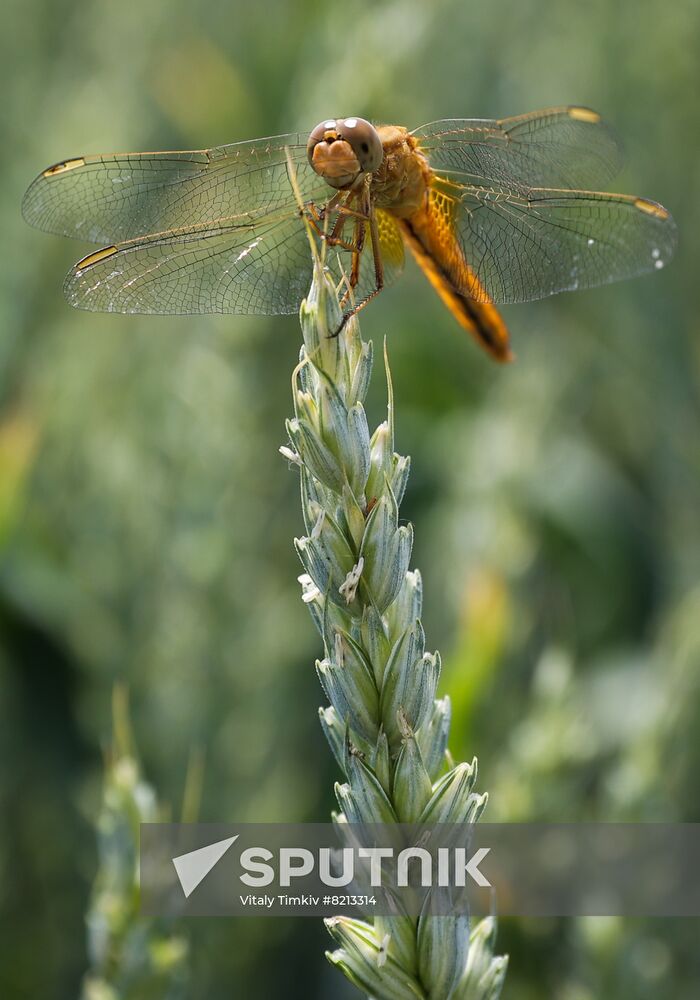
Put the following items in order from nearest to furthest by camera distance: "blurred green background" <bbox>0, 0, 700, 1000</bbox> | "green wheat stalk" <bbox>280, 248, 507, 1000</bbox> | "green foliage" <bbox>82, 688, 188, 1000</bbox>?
"green wheat stalk" <bbox>280, 248, 507, 1000</bbox> → "green foliage" <bbox>82, 688, 188, 1000</bbox> → "blurred green background" <bbox>0, 0, 700, 1000</bbox>

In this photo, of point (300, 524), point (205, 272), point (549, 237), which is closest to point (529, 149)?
point (549, 237)

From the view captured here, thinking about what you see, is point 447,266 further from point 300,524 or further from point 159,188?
point 300,524

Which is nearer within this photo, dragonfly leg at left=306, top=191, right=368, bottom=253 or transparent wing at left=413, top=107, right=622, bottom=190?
dragonfly leg at left=306, top=191, right=368, bottom=253

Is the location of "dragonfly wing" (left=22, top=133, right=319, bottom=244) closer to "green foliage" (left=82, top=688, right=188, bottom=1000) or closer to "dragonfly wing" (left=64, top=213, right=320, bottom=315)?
"dragonfly wing" (left=64, top=213, right=320, bottom=315)

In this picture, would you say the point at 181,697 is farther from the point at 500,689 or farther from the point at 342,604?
the point at 342,604

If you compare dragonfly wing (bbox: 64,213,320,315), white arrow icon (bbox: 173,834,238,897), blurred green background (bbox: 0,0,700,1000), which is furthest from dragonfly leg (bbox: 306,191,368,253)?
white arrow icon (bbox: 173,834,238,897)

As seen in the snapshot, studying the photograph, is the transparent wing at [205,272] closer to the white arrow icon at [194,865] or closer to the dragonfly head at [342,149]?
the dragonfly head at [342,149]

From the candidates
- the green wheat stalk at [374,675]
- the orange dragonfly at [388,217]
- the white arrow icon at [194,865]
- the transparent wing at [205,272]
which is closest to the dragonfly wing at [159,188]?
the orange dragonfly at [388,217]

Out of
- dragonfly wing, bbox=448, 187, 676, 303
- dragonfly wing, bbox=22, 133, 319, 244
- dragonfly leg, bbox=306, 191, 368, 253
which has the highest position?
dragonfly wing, bbox=22, 133, 319, 244
